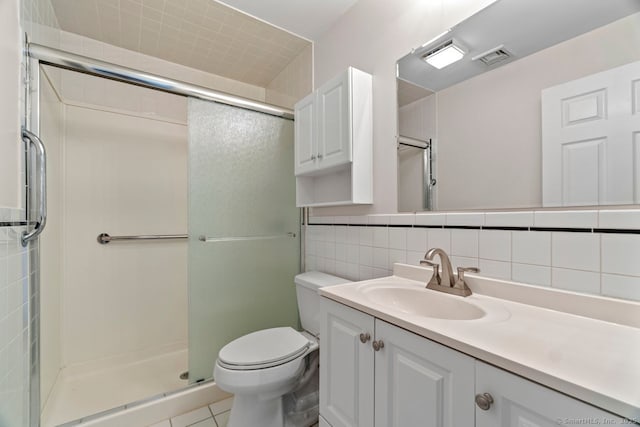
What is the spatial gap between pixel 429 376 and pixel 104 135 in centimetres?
245

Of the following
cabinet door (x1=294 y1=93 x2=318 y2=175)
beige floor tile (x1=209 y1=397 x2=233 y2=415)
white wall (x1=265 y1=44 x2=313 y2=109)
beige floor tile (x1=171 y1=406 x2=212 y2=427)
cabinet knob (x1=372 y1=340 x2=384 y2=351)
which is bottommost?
beige floor tile (x1=171 y1=406 x2=212 y2=427)

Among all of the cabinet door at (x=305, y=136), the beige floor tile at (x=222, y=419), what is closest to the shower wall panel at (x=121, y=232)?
the beige floor tile at (x=222, y=419)

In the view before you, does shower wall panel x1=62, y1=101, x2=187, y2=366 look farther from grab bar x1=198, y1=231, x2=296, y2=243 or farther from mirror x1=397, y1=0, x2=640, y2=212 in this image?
mirror x1=397, y1=0, x2=640, y2=212

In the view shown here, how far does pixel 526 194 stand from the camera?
943 mm

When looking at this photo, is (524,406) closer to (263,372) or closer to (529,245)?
(529,245)

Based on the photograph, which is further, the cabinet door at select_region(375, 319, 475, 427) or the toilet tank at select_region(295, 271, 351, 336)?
the toilet tank at select_region(295, 271, 351, 336)

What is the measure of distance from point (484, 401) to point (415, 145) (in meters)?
1.05

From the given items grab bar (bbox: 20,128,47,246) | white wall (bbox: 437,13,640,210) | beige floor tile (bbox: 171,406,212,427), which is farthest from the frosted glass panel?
white wall (bbox: 437,13,640,210)

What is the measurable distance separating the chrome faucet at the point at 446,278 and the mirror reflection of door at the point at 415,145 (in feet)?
0.91

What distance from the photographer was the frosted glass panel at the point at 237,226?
1.60m

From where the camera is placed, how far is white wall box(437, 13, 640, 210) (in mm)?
818

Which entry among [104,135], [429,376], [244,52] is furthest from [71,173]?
[429,376]

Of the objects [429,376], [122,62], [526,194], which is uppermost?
[122,62]

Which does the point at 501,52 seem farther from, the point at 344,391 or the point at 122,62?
the point at 122,62
